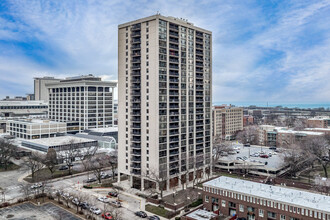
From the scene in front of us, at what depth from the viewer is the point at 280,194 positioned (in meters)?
47.5

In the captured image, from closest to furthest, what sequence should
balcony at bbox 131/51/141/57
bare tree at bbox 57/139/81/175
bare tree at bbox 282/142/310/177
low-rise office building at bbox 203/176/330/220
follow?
low-rise office building at bbox 203/176/330/220
balcony at bbox 131/51/141/57
bare tree at bbox 282/142/310/177
bare tree at bbox 57/139/81/175

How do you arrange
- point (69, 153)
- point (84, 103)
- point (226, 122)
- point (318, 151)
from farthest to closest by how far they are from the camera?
point (226, 122), point (84, 103), point (69, 153), point (318, 151)

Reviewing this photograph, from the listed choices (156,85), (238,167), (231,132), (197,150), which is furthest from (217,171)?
(231,132)

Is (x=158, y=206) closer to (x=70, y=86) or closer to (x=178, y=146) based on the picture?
(x=178, y=146)

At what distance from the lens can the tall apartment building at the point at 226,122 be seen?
5965 inches

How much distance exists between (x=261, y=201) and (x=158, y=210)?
67.4ft

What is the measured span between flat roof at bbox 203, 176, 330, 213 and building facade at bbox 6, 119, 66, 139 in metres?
95.6

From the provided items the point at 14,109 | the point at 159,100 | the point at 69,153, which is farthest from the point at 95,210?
the point at 14,109

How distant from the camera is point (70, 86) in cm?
14688

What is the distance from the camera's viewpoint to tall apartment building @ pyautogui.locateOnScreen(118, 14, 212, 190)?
64.4 m

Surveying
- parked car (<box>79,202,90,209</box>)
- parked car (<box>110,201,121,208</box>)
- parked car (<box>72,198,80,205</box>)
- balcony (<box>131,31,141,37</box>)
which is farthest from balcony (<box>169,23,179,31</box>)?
parked car (<box>72,198,80,205</box>)

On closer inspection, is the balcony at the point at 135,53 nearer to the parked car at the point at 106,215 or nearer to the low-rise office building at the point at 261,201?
the low-rise office building at the point at 261,201

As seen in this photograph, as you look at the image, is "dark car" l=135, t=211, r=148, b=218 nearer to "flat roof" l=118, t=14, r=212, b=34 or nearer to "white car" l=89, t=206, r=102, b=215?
"white car" l=89, t=206, r=102, b=215

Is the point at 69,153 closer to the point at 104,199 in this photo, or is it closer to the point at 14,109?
the point at 104,199
